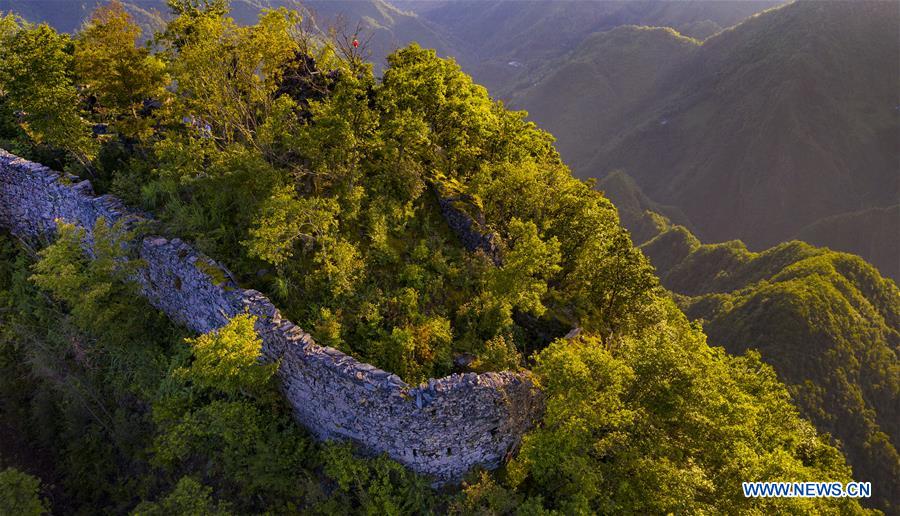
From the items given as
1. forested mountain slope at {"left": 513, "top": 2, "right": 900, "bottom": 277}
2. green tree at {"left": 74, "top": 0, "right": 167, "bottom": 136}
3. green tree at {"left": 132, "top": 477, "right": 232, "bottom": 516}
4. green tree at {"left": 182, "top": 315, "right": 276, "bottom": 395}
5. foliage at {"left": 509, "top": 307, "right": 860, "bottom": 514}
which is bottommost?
green tree at {"left": 132, "top": 477, "right": 232, "bottom": 516}

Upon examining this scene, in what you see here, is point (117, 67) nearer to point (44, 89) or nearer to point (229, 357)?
point (44, 89)

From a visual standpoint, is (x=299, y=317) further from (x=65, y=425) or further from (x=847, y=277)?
(x=847, y=277)

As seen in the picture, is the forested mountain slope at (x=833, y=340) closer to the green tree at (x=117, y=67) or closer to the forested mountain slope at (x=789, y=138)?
the forested mountain slope at (x=789, y=138)

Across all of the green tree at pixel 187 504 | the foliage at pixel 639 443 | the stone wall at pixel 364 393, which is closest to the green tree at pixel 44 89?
the stone wall at pixel 364 393

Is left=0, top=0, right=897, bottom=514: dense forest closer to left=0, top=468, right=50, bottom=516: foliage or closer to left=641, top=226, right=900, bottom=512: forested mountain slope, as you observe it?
left=0, top=468, right=50, bottom=516: foliage

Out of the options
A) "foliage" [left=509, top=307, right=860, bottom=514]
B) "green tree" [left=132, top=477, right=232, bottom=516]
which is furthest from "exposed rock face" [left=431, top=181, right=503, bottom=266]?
"green tree" [left=132, top=477, right=232, bottom=516]

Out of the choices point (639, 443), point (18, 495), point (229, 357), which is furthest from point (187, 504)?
point (639, 443)
